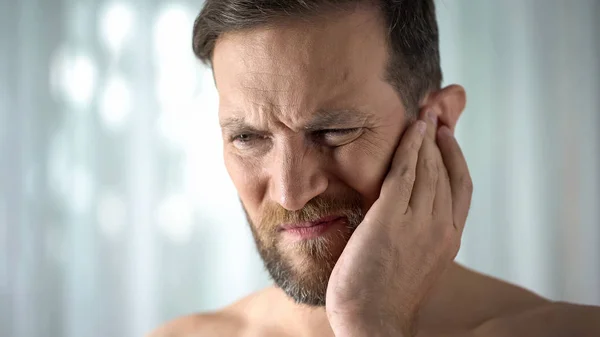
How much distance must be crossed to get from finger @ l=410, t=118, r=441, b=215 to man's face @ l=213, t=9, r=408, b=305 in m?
0.07

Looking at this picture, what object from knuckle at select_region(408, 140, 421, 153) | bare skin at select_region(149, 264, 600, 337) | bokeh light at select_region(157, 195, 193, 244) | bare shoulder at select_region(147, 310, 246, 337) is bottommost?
bokeh light at select_region(157, 195, 193, 244)

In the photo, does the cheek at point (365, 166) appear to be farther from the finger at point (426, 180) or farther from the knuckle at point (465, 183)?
the knuckle at point (465, 183)

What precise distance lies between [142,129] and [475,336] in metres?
1.70

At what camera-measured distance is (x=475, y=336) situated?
1287 millimetres

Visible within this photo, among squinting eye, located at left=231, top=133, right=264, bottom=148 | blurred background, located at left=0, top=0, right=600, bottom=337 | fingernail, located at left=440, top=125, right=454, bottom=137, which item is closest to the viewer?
squinting eye, located at left=231, top=133, right=264, bottom=148

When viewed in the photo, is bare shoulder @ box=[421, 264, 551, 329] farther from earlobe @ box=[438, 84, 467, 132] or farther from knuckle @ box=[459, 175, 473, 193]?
earlobe @ box=[438, 84, 467, 132]

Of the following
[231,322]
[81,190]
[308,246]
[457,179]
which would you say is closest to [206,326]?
[231,322]

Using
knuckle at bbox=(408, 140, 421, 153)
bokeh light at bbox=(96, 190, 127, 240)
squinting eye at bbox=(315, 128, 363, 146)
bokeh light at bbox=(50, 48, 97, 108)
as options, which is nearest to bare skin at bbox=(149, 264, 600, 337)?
knuckle at bbox=(408, 140, 421, 153)

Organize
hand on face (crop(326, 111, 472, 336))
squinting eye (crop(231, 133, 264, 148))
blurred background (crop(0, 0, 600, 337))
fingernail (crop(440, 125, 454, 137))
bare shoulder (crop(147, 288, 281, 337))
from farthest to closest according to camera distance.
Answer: blurred background (crop(0, 0, 600, 337))
bare shoulder (crop(147, 288, 281, 337))
fingernail (crop(440, 125, 454, 137))
squinting eye (crop(231, 133, 264, 148))
hand on face (crop(326, 111, 472, 336))

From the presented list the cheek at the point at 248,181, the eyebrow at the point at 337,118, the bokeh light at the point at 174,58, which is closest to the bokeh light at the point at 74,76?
the bokeh light at the point at 174,58

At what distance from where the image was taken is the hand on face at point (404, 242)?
1136 millimetres

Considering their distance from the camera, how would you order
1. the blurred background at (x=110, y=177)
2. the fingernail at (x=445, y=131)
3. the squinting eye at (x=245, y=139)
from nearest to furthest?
1. the squinting eye at (x=245, y=139)
2. the fingernail at (x=445, y=131)
3. the blurred background at (x=110, y=177)

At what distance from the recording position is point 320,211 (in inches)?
47.1

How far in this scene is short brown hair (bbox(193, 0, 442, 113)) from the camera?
1182 mm
